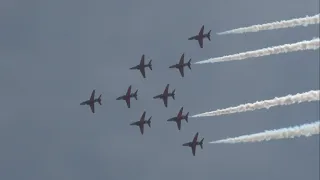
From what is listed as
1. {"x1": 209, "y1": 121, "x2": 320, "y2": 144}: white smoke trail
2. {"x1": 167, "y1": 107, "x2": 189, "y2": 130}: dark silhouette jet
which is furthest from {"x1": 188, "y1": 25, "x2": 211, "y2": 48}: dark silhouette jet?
{"x1": 209, "y1": 121, "x2": 320, "y2": 144}: white smoke trail

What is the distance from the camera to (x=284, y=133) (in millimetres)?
92625

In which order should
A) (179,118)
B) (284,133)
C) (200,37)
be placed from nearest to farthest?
(284,133), (179,118), (200,37)

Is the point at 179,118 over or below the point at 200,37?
below

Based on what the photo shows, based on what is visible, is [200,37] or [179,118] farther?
[200,37]

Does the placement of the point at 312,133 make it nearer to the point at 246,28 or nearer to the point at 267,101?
the point at 267,101

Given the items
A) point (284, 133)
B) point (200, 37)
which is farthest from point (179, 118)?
point (284, 133)

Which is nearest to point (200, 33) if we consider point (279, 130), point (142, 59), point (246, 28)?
point (142, 59)

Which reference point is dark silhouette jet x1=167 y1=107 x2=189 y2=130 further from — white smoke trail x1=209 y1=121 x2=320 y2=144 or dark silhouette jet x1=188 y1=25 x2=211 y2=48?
white smoke trail x1=209 y1=121 x2=320 y2=144

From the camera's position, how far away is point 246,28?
371 feet

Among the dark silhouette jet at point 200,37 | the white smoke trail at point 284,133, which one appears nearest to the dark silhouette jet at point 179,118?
the dark silhouette jet at point 200,37

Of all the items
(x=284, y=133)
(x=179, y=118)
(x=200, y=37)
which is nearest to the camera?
(x=284, y=133)

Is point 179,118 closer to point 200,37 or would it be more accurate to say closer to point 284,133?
point 200,37

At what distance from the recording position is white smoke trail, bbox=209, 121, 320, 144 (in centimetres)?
8743

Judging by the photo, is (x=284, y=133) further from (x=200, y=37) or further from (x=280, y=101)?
(x=200, y=37)
